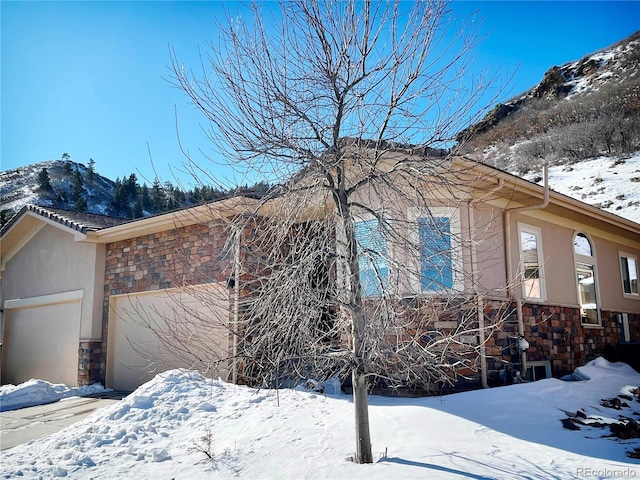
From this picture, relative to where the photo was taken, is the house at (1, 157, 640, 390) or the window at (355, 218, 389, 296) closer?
the window at (355, 218, 389, 296)

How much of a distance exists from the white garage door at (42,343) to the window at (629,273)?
44.6 ft

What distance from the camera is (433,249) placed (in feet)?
16.2

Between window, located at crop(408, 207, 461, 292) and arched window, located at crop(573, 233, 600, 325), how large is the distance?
7.52m

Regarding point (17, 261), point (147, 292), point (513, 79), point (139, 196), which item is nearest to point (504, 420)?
point (513, 79)

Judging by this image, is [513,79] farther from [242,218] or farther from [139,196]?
[139,196]

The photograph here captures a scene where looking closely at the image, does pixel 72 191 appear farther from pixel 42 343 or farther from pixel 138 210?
pixel 42 343

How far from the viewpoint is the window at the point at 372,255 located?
4.96 m

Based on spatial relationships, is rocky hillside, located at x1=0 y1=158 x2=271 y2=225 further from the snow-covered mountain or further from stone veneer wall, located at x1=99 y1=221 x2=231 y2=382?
stone veneer wall, located at x1=99 y1=221 x2=231 y2=382

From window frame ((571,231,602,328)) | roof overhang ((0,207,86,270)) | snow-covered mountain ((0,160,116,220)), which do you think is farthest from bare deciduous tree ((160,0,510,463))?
snow-covered mountain ((0,160,116,220))

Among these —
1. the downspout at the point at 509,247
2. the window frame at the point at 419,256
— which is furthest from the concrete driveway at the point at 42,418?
the downspout at the point at 509,247

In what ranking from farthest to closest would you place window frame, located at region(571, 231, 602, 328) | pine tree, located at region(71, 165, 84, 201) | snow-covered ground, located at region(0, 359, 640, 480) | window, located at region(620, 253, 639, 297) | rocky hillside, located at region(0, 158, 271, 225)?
pine tree, located at region(71, 165, 84, 201)
rocky hillside, located at region(0, 158, 271, 225)
window, located at region(620, 253, 639, 297)
window frame, located at region(571, 231, 602, 328)
snow-covered ground, located at region(0, 359, 640, 480)

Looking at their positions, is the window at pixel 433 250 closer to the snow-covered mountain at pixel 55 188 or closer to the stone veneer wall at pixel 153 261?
the stone veneer wall at pixel 153 261

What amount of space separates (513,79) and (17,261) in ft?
46.1

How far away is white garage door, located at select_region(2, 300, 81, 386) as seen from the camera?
12.3m
